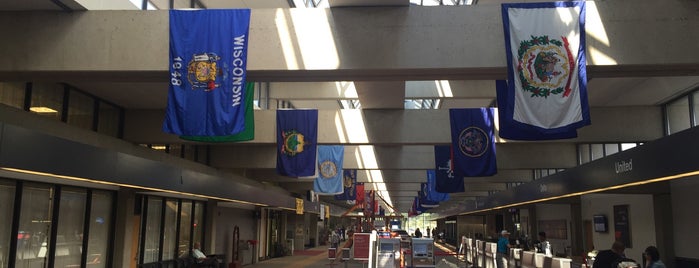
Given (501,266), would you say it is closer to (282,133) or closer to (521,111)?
(282,133)

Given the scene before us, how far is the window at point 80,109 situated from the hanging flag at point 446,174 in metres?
11.2

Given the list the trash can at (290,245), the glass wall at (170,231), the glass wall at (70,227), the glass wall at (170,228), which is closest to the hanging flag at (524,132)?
the glass wall at (70,227)

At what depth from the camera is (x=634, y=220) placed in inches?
666

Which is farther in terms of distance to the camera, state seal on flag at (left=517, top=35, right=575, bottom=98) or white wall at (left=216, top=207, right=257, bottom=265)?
white wall at (left=216, top=207, right=257, bottom=265)

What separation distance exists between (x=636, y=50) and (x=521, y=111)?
2111 millimetres

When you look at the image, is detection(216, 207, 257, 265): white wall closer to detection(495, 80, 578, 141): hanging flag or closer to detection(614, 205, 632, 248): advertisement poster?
detection(614, 205, 632, 248): advertisement poster

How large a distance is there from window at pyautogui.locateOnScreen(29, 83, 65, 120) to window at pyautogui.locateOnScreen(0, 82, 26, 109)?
32 centimetres

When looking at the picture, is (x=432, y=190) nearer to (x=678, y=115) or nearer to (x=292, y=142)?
(x=678, y=115)

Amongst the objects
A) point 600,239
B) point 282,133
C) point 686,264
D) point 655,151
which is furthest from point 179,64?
point 600,239

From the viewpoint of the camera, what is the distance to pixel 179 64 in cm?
894

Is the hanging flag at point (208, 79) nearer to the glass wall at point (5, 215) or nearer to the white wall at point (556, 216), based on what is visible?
the glass wall at point (5, 215)

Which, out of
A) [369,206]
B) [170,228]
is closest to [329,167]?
[170,228]

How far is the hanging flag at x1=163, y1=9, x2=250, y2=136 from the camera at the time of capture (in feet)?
28.6

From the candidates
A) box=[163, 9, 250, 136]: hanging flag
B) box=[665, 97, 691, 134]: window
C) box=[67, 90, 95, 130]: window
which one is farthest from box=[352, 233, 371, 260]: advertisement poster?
box=[163, 9, 250, 136]: hanging flag
